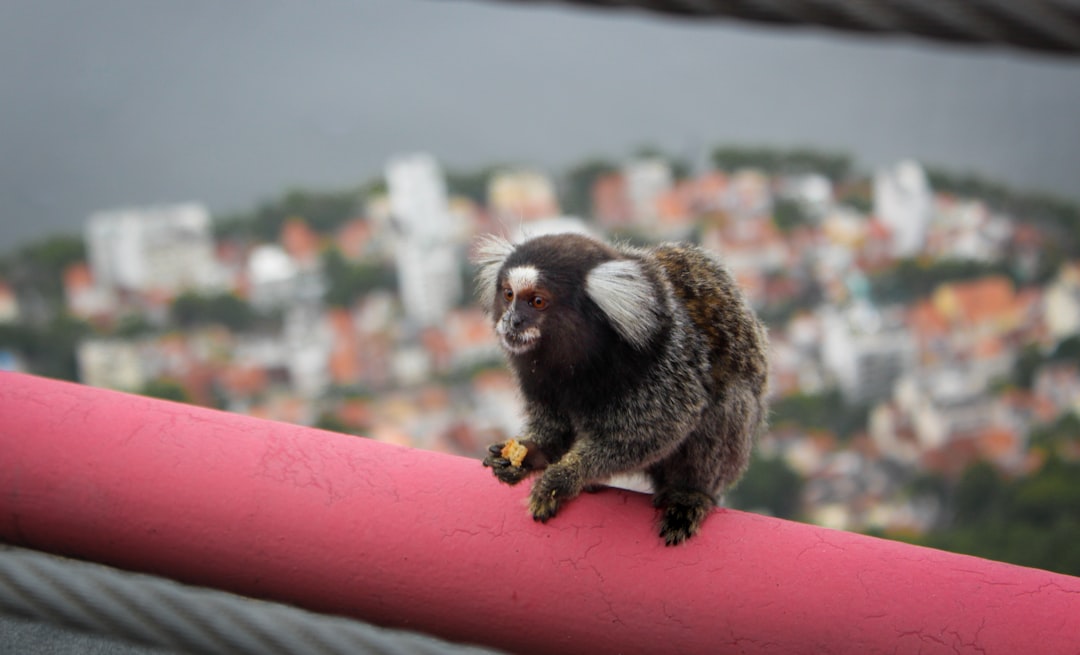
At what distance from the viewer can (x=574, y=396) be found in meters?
2.26

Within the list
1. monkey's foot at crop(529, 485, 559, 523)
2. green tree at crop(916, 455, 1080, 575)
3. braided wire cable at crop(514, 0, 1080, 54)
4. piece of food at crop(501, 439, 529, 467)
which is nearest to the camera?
braided wire cable at crop(514, 0, 1080, 54)

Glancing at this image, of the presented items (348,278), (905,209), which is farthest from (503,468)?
(348,278)

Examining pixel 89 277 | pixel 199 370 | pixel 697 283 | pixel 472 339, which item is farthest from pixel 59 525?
pixel 89 277

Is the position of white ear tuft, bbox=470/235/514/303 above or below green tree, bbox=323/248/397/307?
above

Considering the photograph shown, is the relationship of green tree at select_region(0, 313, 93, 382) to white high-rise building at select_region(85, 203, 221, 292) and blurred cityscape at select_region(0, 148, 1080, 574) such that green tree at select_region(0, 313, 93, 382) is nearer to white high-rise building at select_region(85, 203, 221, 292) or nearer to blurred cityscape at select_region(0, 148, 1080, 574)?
blurred cityscape at select_region(0, 148, 1080, 574)

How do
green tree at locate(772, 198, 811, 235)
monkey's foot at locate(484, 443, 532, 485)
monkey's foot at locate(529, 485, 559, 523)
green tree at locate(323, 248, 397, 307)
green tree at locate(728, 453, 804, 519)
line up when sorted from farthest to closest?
green tree at locate(323, 248, 397, 307) < green tree at locate(772, 198, 811, 235) < green tree at locate(728, 453, 804, 519) < monkey's foot at locate(484, 443, 532, 485) < monkey's foot at locate(529, 485, 559, 523)

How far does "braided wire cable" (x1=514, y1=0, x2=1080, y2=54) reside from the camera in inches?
36.9

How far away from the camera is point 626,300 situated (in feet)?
7.20

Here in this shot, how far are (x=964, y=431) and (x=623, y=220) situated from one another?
5.33 metres

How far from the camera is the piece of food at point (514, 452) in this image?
6.78 ft

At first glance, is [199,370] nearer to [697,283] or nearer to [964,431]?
[964,431]

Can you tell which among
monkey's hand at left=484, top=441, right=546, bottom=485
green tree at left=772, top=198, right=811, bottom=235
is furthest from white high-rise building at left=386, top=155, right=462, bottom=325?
monkey's hand at left=484, top=441, right=546, bottom=485

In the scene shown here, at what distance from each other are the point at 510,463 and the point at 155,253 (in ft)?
50.5

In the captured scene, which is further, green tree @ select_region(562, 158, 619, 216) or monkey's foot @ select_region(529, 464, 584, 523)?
green tree @ select_region(562, 158, 619, 216)
